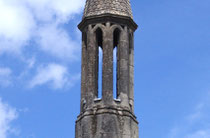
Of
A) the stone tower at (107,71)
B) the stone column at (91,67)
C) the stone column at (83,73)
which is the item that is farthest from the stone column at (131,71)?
the stone column at (83,73)

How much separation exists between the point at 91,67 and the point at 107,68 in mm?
831

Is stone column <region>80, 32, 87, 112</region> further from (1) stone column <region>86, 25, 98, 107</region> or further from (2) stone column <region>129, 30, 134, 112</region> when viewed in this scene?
(2) stone column <region>129, 30, 134, 112</region>

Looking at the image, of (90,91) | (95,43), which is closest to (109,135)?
(90,91)

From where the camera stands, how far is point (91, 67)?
29828 mm

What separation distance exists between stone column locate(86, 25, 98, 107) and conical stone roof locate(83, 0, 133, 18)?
882 mm

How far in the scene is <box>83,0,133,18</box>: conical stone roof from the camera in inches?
1206

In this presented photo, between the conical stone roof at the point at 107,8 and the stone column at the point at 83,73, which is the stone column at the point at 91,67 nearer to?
the stone column at the point at 83,73

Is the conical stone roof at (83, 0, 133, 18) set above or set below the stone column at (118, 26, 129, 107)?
above

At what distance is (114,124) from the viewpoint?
28562 millimetres

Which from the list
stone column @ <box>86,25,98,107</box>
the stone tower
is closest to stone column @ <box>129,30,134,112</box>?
the stone tower

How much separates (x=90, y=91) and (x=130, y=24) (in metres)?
4.02

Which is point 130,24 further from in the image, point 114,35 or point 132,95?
point 132,95

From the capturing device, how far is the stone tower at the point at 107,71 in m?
28.7

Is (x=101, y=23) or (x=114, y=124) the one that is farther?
(x=101, y=23)
